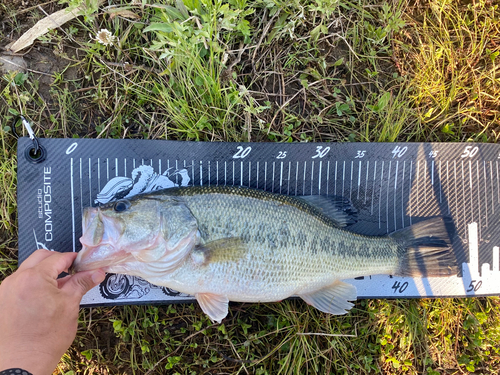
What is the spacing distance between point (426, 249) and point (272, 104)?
1.83 metres

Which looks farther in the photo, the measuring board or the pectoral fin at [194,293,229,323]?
the measuring board

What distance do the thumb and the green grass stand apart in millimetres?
672

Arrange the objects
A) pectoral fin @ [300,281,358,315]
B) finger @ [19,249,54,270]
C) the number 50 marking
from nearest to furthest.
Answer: finger @ [19,249,54,270] → pectoral fin @ [300,281,358,315] → the number 50 marking

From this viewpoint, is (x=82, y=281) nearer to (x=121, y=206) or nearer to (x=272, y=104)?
(x=121, y=206)

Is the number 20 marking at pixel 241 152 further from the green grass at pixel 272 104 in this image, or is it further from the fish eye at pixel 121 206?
the fish eye at pixel 121 206

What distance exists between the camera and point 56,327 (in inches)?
77.9

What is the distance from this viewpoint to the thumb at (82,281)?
2.09 meters

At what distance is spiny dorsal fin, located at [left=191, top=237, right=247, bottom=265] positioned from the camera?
221 centimetres

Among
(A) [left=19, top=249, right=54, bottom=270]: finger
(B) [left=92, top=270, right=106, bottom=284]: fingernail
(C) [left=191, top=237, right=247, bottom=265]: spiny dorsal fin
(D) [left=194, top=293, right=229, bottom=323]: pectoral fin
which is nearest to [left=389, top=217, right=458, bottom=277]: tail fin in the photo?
(C) [left=191, top=237, right=247, bottom=265]: spiny dorsal fin

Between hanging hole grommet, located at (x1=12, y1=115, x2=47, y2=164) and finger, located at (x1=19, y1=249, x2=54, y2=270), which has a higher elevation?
hanging hole grommet, located at (x1=12, y1=115, x2=47, y2=164)

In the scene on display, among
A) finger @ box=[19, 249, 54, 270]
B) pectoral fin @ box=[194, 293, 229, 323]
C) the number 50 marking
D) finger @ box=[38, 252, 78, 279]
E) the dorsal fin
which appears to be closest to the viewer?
finger @ box=[38, 252, 78, 279]

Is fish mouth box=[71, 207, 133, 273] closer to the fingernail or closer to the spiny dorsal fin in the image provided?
the fingernail

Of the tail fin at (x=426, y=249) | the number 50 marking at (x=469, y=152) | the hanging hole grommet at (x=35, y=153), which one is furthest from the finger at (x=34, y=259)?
the number 50 marking at (x=469, y=152)

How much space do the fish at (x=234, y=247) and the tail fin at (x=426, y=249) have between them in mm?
25
